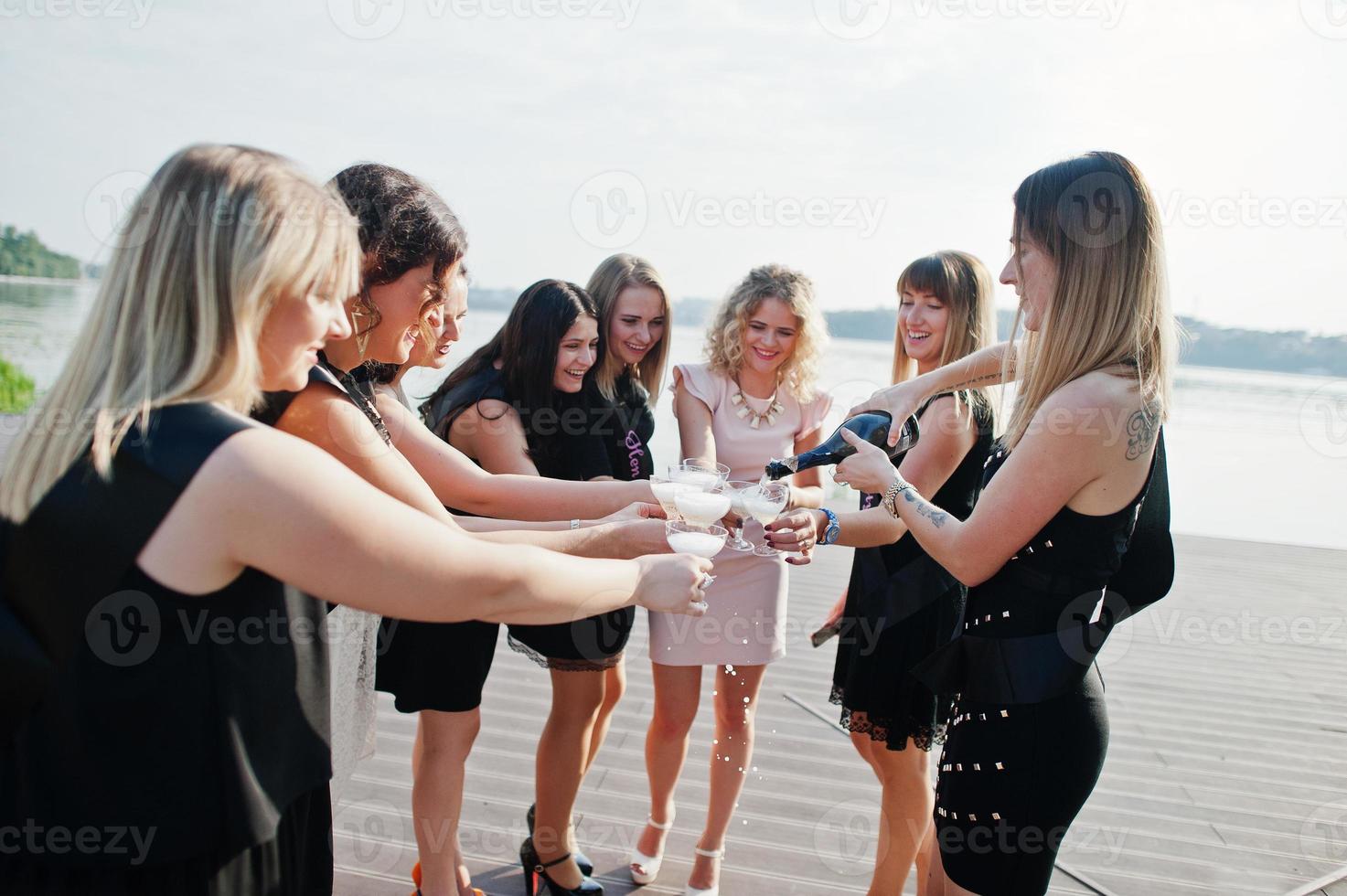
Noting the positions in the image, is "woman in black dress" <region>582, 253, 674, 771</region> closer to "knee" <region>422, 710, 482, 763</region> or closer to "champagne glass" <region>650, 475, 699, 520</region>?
"knee" <region>422, 710, 482, 763</region>

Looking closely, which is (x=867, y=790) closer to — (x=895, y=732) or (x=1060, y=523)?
(x=895, y=732)

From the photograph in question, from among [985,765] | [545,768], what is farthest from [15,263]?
[985,765]

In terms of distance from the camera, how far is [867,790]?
3615mm

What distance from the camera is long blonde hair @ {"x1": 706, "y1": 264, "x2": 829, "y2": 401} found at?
3.45 metres

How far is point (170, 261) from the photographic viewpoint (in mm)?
1148

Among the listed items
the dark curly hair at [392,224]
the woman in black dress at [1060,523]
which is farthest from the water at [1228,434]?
the woman in black dress at [1060,523]

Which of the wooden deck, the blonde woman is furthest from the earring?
the wooden deck

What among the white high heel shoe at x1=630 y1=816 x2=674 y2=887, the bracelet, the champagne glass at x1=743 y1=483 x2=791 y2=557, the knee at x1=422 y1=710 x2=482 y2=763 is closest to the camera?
the bracelet

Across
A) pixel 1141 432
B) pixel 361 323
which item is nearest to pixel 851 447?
pixel 1141 432

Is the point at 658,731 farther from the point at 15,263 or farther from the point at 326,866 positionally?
the point at 15,263

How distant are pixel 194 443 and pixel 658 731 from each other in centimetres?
236

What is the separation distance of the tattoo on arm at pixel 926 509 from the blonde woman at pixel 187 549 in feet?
4.00

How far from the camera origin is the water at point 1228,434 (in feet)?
40.7

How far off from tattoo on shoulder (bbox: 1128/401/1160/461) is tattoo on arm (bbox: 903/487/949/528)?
432mm
